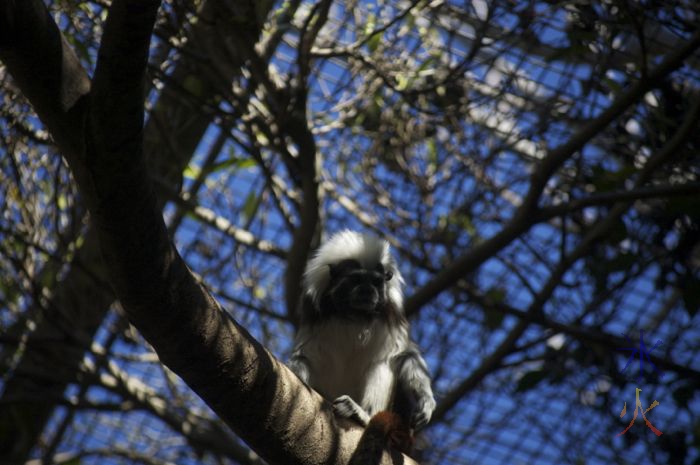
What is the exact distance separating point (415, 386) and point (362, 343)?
39 centimetres

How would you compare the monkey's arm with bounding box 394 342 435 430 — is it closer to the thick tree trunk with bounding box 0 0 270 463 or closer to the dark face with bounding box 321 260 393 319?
the dark face with bounding box 321 260 393 319

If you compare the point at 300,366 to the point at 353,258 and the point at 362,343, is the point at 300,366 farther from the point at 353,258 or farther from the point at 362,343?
the point at 353,258

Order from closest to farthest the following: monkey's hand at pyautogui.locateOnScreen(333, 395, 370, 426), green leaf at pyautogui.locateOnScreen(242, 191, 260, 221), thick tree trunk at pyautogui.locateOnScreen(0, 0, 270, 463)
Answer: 1. monkey's hand at pyautogui.locateOnScreen(333, 395, 370, 426)
2. thick tree trunk at pyautogui.locateOnScreen(0, 0, 270, 463)
3. green leaf at pyautogui.locateOnScreen(242, 191, 260, 221)

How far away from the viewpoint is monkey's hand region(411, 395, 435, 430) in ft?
12.8

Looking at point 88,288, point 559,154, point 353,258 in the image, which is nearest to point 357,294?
point 353,258

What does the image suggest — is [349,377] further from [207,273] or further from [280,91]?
[207,273]

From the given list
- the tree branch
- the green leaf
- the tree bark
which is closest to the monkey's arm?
the tree branch

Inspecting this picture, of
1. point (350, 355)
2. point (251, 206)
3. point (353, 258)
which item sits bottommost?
point (350, 355)

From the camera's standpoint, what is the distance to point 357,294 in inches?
167

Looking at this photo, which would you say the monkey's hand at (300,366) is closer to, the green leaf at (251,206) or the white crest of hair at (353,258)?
the white crest of hair at (353,258)

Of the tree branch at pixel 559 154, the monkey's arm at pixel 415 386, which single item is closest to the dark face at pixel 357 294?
the monkey's arm at pixel 415 386

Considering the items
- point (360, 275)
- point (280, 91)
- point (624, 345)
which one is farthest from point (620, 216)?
point (280, 91)

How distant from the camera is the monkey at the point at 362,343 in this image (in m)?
4.08

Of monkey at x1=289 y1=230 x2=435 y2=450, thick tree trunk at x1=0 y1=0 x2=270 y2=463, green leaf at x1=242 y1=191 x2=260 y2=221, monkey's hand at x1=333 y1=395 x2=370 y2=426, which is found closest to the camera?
monkey's hand at x1=333 y1=395 x2=370 y2=426
